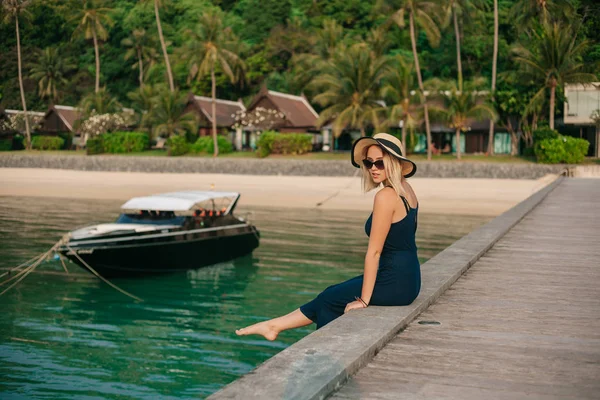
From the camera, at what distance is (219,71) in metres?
74.3

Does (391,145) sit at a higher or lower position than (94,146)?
higher

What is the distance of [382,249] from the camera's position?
5832mm

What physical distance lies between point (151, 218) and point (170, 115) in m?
47.0

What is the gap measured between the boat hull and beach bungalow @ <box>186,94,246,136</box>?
152ft

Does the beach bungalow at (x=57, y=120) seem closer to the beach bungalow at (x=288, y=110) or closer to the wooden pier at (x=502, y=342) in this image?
the beach bungalow at (x=288, y=110)

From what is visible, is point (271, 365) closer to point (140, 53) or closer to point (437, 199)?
point (437, 199)

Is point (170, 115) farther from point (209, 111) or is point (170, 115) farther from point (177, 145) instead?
point (209, 111)

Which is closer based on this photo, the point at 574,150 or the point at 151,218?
the point at 151,218

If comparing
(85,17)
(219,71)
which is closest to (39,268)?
(219,71)

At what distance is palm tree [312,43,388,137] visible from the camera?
56.5m

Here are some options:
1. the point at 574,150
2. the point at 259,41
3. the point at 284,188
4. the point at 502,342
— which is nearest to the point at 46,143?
the point at 259,41

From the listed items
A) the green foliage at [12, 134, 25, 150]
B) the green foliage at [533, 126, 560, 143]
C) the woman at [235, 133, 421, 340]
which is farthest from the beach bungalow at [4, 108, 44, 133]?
the woman at [235, 133, 421, 340]

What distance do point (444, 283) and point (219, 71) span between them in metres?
68.8

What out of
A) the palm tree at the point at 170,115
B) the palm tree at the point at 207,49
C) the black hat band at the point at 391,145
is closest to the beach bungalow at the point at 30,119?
the palm tree at the point at 170,115
